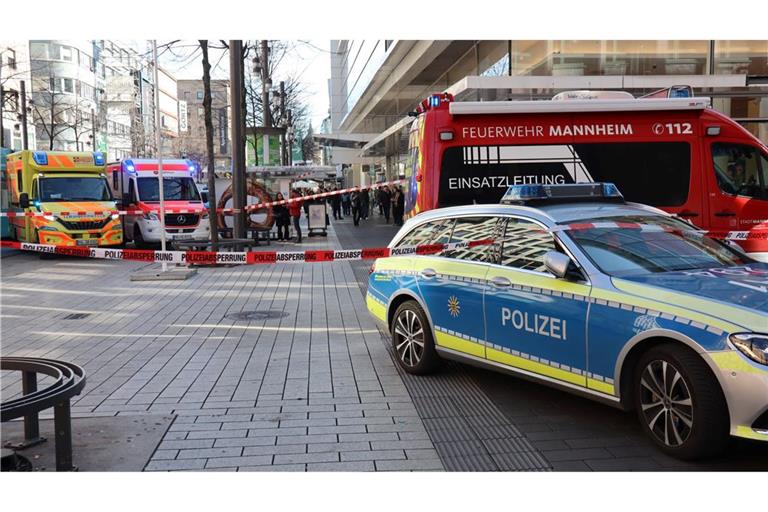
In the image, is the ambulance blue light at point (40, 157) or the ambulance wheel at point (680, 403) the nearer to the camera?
the ambulance wheel at point (680, 403)

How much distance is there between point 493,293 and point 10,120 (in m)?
64.9

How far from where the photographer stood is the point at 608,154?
10.0 metres

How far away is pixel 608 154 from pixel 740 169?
1954mm

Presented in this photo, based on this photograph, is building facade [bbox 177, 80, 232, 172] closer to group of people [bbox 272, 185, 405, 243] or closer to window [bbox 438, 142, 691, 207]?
group of people [bbox 272, 185, 405, 243]

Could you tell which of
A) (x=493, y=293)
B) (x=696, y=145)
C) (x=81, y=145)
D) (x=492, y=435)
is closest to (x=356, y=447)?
(x=492, y=435)

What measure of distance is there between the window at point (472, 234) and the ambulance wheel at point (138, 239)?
17.7 metres

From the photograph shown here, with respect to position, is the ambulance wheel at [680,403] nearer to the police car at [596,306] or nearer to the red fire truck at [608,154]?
the police car at [596,306]

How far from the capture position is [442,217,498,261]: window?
6.26 m

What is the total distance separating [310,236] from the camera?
1022 inches

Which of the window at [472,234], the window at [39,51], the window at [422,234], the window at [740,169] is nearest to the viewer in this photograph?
the window at [472,234]

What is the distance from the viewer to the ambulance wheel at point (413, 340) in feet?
22.0

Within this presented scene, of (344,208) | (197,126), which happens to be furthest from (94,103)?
(344,208)

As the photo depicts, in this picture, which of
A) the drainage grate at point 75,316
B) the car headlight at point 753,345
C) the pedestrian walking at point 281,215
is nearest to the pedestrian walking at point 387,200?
the pedestrian walking at point 281,215

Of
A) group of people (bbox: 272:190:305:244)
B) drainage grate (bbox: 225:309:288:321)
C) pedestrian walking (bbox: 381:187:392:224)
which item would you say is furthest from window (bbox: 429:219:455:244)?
pedestrian walking (bbox: 381:187:392:224)
